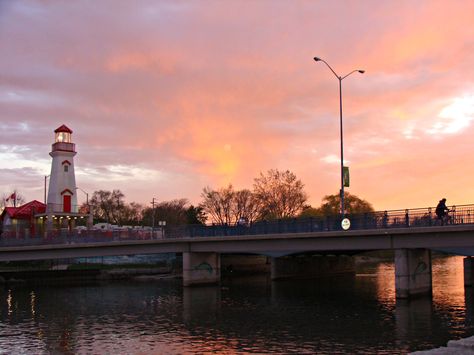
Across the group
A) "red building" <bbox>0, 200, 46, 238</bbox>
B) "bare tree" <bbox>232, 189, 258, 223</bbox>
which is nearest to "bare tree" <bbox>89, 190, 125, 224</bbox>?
"bare tree" <bbox>232, 189, 258, 223</bbox>

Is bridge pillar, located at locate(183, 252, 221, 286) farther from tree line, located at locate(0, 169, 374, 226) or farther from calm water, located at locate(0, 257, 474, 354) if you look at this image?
tree line, located at locate(0, 169, 374, 226)

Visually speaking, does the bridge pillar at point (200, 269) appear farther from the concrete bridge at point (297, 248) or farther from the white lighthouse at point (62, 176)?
the white lighthouse at point (62, 176)

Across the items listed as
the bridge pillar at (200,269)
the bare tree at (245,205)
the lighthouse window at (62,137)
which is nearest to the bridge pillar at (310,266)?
the bridge pillar at (200,269)

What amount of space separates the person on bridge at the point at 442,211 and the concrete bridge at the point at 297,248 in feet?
2.82

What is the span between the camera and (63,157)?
8406cm

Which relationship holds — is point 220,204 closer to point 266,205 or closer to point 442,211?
point 266,205

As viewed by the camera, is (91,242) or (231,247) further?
(91,242)

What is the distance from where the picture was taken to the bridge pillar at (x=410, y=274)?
4619 centimetres

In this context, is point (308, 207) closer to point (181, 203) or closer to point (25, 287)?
point (181, 203)

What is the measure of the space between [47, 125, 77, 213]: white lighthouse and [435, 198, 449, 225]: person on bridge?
189 ft

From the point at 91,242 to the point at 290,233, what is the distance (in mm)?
24676

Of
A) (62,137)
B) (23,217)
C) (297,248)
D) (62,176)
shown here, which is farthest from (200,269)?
(23,217)

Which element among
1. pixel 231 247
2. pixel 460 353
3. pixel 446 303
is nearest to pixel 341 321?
pixel 446 303

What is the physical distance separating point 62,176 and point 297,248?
44.9 meters
